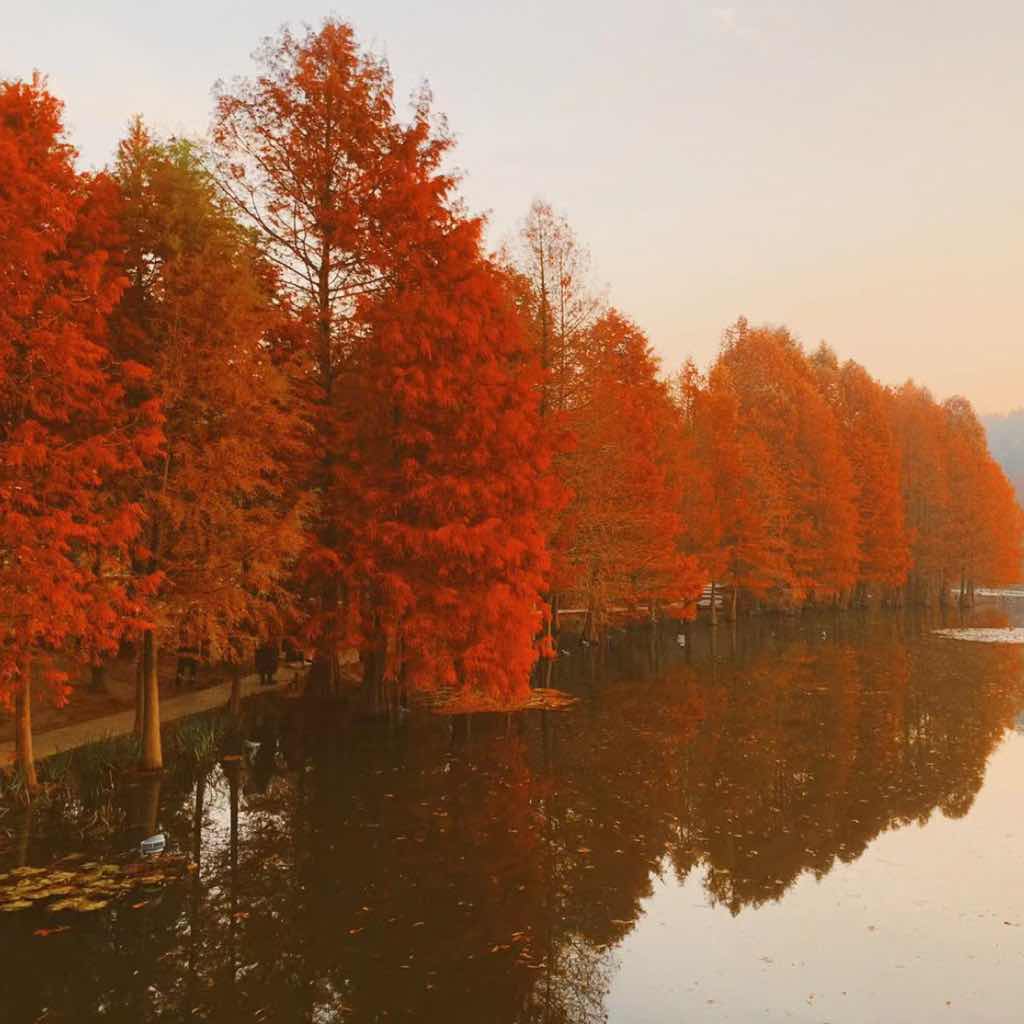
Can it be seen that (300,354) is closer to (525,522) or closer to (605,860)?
(525,522)

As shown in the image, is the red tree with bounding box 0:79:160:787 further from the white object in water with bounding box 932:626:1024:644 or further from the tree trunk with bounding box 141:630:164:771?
the white object in water with bounding box 932:626:1024:644

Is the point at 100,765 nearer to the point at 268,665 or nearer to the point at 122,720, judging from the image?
the point at 122,720

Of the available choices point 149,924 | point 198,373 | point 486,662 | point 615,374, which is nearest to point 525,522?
point 486,662

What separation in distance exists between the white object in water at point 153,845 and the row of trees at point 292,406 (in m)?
3.90

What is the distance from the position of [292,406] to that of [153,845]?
10406 millimetres

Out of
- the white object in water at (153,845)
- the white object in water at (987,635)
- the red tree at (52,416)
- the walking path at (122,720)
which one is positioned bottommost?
the white object in water at (987,635)

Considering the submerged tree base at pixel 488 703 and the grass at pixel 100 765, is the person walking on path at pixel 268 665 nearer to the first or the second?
the submerged tree base at pixel 488 703

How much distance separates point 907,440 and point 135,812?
71940mm

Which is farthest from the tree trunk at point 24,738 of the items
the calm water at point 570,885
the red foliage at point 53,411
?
the calm water at point 570,885

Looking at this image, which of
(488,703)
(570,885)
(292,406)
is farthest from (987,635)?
(570,885)

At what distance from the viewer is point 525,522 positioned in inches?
871

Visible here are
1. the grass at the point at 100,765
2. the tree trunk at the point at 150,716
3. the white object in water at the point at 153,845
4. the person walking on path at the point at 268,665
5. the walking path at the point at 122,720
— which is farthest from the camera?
the person walking on path at the point at 268,665

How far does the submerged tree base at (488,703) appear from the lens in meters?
26.3

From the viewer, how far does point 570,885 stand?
475 inches
